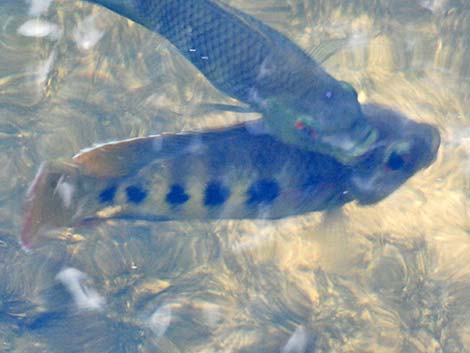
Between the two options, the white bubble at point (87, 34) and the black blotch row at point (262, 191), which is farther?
the white bubble at point (87, 34)

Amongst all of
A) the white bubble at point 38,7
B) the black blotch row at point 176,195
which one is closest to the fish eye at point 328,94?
the black blotch row at point 176,195

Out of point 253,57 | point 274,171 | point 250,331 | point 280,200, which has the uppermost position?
point 253,57

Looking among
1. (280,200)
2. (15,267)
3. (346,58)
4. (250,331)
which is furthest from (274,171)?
(15,267)

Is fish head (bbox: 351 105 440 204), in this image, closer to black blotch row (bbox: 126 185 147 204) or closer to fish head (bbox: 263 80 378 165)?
fish head (bbox: 263 80 378 165)

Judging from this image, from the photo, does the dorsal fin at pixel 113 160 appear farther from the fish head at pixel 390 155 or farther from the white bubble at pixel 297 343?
the white bubble at pixel 297 343

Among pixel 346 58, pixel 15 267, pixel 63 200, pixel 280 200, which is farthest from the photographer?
pixel 346 58

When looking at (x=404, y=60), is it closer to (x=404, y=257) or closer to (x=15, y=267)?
(x=404, y=257)
